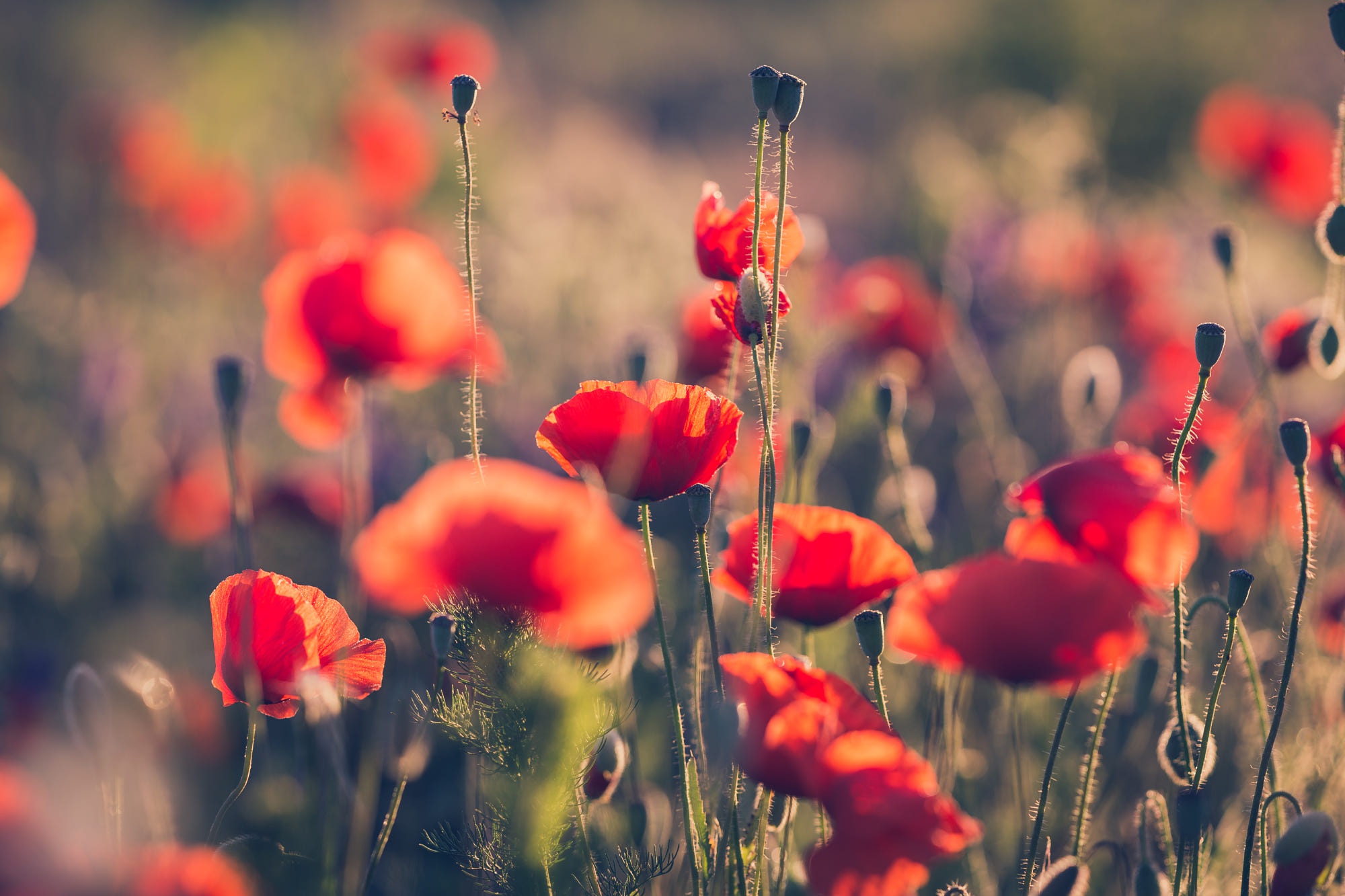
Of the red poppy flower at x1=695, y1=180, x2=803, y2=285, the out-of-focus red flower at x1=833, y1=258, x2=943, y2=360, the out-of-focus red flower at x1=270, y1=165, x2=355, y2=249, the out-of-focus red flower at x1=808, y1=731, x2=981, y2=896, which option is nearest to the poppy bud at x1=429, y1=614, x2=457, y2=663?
the out-of-focus red flower at x1=808, y1=731, x2=981, y2=896

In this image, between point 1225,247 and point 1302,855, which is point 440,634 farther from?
point 1225,247

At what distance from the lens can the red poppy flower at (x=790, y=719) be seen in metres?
0.83

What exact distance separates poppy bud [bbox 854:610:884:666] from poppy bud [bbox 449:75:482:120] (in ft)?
2.17

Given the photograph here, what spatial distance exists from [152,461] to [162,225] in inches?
81.4

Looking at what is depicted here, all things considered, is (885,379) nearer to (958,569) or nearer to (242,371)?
(958,569)

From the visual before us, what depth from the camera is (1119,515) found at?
2.85 ft

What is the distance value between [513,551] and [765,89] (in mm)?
561

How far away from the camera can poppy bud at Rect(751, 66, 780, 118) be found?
105 centimetres

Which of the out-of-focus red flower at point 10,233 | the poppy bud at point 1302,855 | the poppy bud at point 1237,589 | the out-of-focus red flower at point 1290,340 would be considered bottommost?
the poppy bud at point 1302,855

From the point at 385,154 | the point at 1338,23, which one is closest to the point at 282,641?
the point at 1338,23

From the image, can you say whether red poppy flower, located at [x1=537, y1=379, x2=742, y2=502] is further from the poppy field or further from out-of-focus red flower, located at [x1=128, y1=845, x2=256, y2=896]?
out-of-focus red flower, located at [x1=128, y1=845, x2=256, y2=896]

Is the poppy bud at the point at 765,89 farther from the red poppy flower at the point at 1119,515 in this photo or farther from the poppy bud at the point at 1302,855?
the poppy bud at the point at 1302,855

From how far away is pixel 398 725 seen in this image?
1593mm

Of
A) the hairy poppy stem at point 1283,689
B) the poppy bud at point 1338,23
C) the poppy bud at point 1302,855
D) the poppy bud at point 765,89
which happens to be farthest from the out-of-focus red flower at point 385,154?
the poppy bud at point 1302,855
